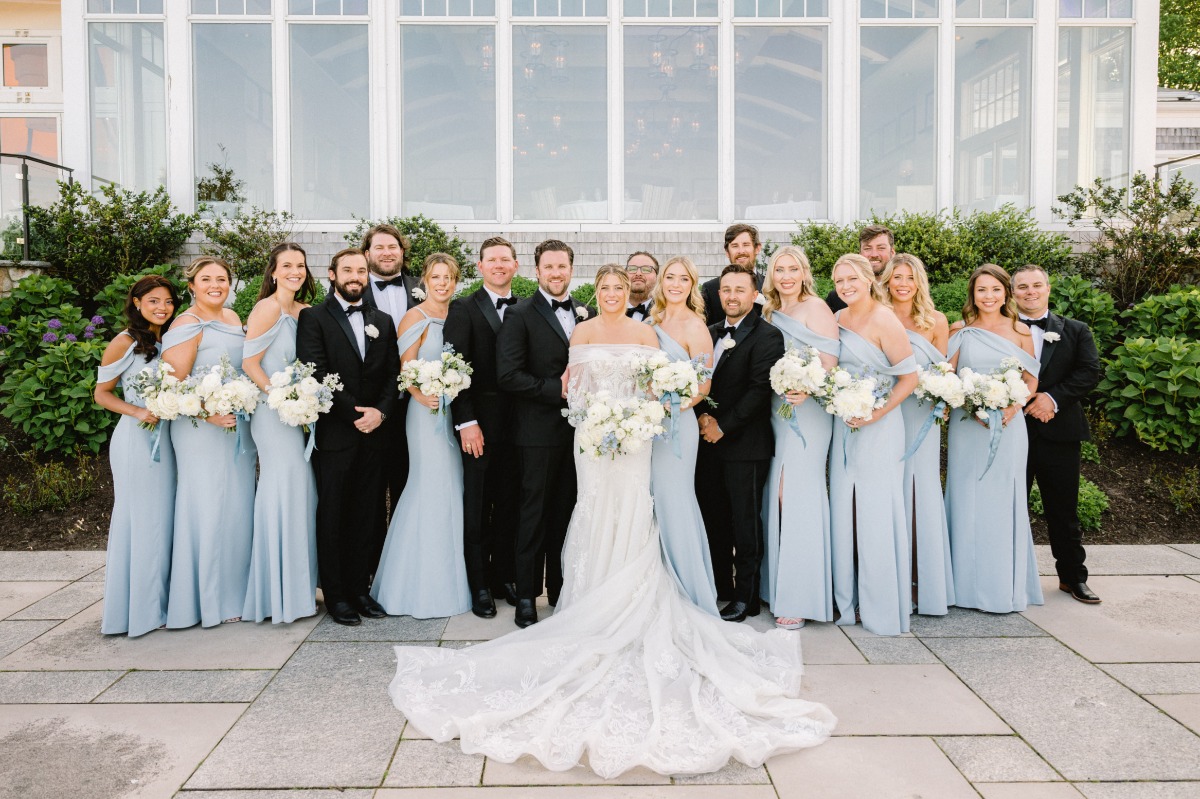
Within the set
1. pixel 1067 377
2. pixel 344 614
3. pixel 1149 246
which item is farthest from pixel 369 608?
pixel 1149 246

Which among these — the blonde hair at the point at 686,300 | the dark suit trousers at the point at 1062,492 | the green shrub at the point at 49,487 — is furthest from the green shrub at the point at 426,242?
the dark suit trousers at the point at 1062,492

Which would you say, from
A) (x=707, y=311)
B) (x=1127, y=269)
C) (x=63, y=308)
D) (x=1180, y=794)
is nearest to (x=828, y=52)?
(x=1127, y=269)

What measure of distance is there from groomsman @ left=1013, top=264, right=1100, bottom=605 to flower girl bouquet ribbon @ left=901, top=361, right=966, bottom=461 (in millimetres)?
720

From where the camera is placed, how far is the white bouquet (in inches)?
193

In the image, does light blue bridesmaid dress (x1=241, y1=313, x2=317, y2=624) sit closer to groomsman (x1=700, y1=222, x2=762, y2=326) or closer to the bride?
the bride

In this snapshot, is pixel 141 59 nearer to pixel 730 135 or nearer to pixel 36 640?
pixel 730 135

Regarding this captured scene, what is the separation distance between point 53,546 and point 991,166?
12.7 m

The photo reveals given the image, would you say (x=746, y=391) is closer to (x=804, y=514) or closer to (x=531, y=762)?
(x=804, y=514)

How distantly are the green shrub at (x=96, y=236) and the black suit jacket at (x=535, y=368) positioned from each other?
8.06 metres

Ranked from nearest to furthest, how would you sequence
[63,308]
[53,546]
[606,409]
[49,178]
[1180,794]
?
[1180,794], [606,409], [53,546], [63,308], [49,178]

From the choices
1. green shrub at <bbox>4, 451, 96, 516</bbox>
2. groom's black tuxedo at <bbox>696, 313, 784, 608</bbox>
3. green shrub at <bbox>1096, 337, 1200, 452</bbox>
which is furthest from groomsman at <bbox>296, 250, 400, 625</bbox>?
green shrub at <bbox>1096, 337, 1200, 452</bbox>

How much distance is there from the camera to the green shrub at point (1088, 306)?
964cm

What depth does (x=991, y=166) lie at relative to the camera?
506 inches

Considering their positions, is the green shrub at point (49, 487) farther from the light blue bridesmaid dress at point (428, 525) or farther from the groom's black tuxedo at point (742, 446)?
the groom's black tuxedo at point (742, 446)
